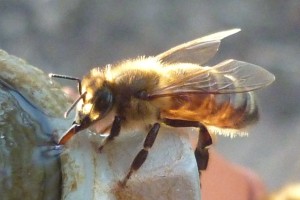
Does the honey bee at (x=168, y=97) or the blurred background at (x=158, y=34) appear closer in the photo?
the honey bee at (x=168, y=97)

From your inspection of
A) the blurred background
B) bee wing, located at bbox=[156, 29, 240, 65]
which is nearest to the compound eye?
bee wing, located at bbox=[156, 29, 240, 65]

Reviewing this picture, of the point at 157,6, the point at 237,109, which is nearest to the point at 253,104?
the point at 237,109

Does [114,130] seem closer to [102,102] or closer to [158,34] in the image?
[102,102]

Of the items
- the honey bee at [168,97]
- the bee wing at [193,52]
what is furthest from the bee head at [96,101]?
the bee wing at [193,52]

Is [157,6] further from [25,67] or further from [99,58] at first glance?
[25,67]

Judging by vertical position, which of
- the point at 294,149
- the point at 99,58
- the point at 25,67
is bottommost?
the point at 294,149

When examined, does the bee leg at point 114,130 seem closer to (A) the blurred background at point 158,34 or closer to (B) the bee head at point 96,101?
(B) the bee head at point 96,101

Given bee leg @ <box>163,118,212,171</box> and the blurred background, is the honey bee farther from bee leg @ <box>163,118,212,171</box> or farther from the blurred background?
the blurred background
